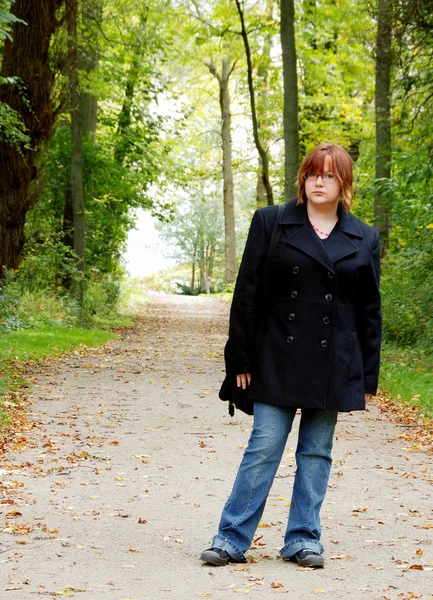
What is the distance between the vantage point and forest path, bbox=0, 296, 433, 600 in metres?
4.32

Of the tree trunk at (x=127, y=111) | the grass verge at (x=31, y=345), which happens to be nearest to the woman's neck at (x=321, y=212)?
the grass verge at (x=31, y=345)

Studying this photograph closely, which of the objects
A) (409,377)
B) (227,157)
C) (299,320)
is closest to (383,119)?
(409,377)

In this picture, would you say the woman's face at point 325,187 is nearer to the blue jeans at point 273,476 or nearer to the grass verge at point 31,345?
the blue jeans at point 273,476

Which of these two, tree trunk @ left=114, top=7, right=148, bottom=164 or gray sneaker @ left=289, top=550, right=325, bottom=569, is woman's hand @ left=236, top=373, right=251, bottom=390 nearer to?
gray sneaker @ left=289, top=550, right=325, bottom=569

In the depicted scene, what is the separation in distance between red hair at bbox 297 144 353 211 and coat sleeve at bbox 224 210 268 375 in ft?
1.12

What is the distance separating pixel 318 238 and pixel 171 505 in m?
2.42

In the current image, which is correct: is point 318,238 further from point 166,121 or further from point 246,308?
point 166,121

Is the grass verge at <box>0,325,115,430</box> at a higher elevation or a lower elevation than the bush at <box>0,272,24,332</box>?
→ lower

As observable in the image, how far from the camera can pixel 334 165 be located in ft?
15.0

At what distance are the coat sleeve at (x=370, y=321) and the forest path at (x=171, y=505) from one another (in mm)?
982

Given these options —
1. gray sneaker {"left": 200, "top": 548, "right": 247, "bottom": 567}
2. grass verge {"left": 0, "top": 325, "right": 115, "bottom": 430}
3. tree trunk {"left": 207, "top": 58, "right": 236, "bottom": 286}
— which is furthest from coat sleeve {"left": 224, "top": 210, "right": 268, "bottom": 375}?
tree trunk {"left": 207, "top": 58, "right": 236, "bottom": 286}

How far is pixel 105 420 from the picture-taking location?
9766mm

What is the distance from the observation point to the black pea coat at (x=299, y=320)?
453 cm

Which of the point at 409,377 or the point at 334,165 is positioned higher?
the point at 334,165
